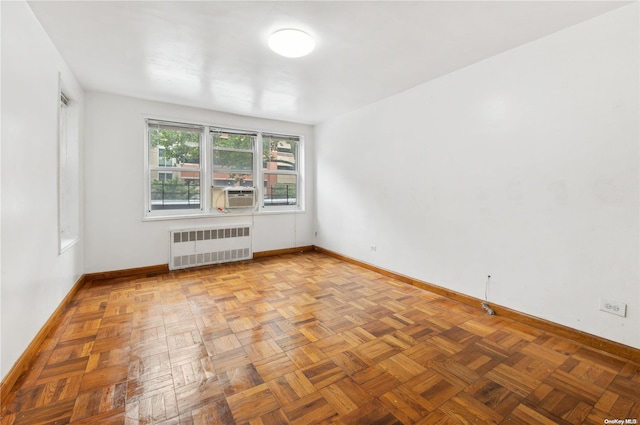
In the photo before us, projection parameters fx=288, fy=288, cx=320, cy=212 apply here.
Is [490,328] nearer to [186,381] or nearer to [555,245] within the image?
[555,245]

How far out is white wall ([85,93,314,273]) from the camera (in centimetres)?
374

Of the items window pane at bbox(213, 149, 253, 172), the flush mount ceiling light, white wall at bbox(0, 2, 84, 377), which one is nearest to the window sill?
window pane at bbox(213, 149, 253, 172)

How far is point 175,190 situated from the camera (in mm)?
4395

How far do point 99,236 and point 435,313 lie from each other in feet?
13.8

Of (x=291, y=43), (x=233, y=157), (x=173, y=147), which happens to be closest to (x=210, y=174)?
(x=233, y=157)

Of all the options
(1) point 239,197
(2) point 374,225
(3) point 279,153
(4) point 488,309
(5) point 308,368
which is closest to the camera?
(5) point 308,368

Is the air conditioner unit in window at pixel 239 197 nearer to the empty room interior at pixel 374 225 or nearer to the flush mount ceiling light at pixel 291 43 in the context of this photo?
the empty room interior at pixel 374 225

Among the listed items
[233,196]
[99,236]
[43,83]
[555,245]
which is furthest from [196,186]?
[555,245]

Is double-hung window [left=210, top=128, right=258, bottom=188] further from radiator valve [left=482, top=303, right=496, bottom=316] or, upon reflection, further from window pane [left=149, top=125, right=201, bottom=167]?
radiator valve [left=482, top=303, right=496, bottom=316]

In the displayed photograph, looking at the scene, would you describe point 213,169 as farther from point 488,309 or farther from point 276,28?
point 488,309

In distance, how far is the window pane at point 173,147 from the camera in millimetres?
4211

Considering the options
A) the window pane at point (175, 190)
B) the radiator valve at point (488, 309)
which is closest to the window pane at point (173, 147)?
the window pane at point (175, 190)

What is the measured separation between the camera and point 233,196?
4703 millimetres

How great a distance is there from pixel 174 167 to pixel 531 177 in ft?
14.6
